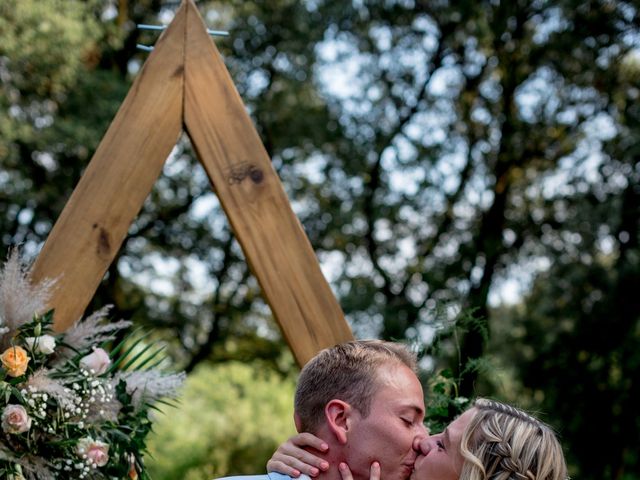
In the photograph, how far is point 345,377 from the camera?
7.74 feet

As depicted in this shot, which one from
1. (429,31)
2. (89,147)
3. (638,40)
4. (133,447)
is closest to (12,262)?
(133,447)

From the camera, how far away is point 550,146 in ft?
43.4

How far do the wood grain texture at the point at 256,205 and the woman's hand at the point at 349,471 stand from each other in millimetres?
633

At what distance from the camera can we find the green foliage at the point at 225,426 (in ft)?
52.5

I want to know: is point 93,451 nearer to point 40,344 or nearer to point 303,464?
point 40,344

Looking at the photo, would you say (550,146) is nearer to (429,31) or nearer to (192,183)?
(429,31)

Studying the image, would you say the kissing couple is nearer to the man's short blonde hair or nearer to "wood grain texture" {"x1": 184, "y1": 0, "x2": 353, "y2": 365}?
the man's short blonde hair

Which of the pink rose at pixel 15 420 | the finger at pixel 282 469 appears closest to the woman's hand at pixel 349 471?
the finger at pixel 282 469

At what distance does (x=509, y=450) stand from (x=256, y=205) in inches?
47.3

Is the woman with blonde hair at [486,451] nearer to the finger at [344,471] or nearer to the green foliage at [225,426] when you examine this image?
the finger at [344,471]

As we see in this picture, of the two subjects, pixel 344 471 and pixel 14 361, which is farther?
pixel 14 361

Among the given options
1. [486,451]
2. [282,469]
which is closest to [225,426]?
[282,469]

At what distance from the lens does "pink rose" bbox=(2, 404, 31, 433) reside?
2582 mm

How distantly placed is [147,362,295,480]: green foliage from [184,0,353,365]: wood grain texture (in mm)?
12220
